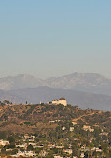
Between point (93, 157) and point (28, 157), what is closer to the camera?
point (28, 157)

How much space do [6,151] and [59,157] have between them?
2246 cm

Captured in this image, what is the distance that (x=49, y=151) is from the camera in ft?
651

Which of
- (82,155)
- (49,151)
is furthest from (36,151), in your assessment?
(82,155)

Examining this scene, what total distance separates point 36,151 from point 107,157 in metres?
31.2

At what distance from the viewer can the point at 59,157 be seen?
614 feet

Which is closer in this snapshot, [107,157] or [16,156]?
[16,156]

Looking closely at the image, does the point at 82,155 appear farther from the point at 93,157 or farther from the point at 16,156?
the point at 16,156

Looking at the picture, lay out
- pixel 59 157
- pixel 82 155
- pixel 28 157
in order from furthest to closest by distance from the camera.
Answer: pixel 82 155 < pixel 59 157 < pixel 28 157

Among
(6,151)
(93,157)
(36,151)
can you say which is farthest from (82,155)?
(6,151)

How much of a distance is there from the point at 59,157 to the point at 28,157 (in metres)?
18.1

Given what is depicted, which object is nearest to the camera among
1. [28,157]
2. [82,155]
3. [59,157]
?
[28,157]

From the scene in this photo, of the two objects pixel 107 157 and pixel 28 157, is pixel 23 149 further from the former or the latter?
pixel 107 157

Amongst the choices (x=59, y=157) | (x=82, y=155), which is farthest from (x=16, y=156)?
(x=82, y=155)

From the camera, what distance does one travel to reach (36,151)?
197 m
